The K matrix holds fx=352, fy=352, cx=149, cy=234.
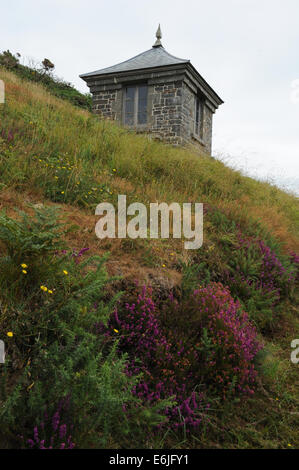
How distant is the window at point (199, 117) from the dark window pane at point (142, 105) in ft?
8.08

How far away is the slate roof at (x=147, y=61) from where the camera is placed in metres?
13.8

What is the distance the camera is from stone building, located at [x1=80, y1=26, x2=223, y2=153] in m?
13.5

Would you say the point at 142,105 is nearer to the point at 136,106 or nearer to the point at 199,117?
the point at 136,106

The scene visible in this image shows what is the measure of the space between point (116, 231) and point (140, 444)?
8.02ft

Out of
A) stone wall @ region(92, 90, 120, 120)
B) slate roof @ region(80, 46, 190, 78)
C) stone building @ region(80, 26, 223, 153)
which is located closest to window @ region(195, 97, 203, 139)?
stone building @ region(80, 26, 223, 153)

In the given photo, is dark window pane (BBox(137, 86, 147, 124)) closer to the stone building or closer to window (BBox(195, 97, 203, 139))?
the stone building

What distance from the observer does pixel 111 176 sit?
6.21m

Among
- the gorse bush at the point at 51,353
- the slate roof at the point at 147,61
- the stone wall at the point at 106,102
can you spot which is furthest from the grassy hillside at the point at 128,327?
the slate roof at the point at 147,61

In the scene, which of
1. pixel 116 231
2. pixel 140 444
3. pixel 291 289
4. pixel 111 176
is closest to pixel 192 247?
pixel 116 231

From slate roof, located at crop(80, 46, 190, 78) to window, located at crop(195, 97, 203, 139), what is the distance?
2.15 meters
